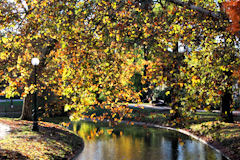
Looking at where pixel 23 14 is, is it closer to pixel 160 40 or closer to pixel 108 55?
pixel 108 55

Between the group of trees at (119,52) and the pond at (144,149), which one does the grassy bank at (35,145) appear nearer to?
the pond at (144,149)

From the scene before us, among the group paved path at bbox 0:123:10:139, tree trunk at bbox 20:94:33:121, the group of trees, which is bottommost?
paved path at bbox 0:123:10:139

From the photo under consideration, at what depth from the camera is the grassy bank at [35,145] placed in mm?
11016

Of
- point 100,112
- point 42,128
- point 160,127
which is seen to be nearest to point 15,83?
point 42,128

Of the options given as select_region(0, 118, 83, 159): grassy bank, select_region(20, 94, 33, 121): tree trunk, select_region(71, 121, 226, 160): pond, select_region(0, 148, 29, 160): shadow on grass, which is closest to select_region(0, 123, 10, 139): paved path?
select_region(0, 118, 83, 159): grassy bank

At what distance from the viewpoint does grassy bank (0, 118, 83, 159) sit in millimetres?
11016

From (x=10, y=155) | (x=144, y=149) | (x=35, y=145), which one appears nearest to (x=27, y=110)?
(x=35, y=145)

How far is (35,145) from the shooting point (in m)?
12.7

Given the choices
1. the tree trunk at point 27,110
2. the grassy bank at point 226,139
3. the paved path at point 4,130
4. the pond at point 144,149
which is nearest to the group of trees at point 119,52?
the pond at point 144,149

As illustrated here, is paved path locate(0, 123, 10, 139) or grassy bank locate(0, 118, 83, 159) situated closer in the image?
grassy bank locate(0, 118, 83, 159)

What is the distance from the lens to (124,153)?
1427 centimetres

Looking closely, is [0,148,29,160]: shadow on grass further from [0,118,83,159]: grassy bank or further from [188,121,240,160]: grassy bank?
[188,121,240,160]: grassy bank

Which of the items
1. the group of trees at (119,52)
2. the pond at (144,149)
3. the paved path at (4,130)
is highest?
the group of trees at (119,52)

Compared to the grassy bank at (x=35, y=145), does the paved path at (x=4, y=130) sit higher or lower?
higher
